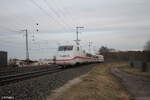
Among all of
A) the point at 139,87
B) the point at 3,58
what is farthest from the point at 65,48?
the point at 139,87

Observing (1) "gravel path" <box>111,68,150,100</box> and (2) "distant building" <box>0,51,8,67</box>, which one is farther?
(2) "distant building" <box>0,51,8,67</box>

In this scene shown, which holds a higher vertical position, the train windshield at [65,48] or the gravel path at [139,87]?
the train windshield at [65,48]

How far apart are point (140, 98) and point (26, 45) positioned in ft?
128

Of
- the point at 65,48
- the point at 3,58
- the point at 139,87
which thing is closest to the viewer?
the point at 139,87

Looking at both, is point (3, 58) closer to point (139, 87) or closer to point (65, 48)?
point (65, 48)

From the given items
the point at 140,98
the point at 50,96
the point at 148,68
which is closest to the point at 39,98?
the point at 50,96

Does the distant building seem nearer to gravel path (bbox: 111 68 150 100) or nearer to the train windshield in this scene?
the train windshield

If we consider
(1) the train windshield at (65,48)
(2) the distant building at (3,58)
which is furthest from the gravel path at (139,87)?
(2) the distant building at (3,58)

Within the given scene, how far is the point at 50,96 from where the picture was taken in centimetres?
753

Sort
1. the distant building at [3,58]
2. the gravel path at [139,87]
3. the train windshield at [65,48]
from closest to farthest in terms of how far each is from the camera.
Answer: the gravel path at [139,87], the train windshield at [65,48], the distant building at [3,58]

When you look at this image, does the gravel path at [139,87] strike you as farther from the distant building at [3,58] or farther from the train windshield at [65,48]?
the distant building at [3,58]

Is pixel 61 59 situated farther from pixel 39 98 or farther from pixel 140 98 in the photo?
pixel 39 98

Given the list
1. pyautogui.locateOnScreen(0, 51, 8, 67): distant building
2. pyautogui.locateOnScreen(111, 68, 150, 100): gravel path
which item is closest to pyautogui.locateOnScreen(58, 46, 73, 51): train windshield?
pyautogui.locateOnScreen(111, 68, 150, 100): gravel path

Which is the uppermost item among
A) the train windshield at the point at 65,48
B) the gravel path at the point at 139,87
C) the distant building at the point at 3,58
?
the train windshield at the point at 65,48
